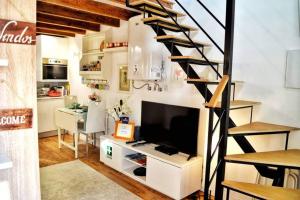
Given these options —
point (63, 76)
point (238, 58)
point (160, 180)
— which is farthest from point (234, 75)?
point (63, 76)

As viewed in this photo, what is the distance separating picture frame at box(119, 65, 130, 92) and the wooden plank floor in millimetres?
1393

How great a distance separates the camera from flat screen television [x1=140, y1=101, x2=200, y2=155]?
2957mm

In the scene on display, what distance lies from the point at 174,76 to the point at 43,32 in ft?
11.6

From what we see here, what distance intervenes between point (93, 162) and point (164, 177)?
163 centimetres

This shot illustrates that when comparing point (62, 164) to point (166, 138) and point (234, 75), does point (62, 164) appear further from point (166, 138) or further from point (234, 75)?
point (234, 75)

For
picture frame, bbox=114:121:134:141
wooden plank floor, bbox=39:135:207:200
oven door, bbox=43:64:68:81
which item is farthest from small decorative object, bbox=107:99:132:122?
oven door, bbox=43:64:68:81

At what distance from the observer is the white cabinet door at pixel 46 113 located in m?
5.34

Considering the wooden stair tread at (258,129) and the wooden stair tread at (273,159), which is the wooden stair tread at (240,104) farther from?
the wooden stair tread at (273,159)

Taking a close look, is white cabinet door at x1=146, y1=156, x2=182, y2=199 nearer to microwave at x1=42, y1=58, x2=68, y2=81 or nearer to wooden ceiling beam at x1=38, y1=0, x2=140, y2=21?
wooden ceiling beam at x1=38, y1=0, x2=140, y2=21

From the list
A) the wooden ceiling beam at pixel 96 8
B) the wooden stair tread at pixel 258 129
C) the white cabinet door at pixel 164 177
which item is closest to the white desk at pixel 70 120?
the white cabinet door at pixel 164 177

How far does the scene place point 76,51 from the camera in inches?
220

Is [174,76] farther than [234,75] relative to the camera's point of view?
Yes

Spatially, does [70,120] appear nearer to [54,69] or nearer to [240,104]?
[54,69]

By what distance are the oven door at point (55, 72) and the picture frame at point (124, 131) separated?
8.96 ft
